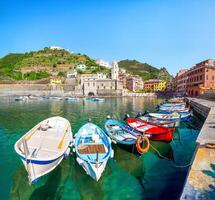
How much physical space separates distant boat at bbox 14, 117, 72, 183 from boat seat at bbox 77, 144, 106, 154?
87 cm

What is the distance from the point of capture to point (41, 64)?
148m

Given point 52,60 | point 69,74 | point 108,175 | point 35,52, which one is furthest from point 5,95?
point 108,175

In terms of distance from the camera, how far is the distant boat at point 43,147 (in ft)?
28.0

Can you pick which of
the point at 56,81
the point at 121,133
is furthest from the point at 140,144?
the point at 56,81

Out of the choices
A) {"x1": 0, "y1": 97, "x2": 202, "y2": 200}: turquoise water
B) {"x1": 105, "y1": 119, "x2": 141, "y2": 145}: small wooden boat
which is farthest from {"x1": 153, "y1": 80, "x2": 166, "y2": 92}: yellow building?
{"x1": 0, "y1": 97, "x2": 202, "y2": 200}: turquoise water

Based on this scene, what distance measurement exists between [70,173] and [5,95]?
109 metres

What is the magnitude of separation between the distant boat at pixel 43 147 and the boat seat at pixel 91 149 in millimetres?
866

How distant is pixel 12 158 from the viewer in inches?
538

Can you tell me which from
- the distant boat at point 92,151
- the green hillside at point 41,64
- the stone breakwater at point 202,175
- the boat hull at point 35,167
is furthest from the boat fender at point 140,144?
the green hillside at point 41,64

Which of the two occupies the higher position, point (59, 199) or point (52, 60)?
Answer: point (52, 60)

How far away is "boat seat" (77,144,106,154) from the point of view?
10.7 m

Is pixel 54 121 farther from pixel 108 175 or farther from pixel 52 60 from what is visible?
pixel 52 60

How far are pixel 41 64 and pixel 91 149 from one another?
14757 cm

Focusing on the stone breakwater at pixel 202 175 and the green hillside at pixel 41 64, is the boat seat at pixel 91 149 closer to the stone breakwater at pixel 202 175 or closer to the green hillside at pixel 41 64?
the stone breakwater at pixel 202 175
